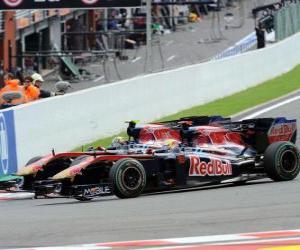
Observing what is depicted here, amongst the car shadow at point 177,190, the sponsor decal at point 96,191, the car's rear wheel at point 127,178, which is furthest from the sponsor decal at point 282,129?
the sponsor decal at point 96,191

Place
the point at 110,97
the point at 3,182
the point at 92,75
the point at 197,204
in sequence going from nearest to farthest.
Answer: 1. the point at 197,204
2. the point at 3,182
3. the point at 110,97
4. the point at 92,75

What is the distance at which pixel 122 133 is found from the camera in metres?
20.2

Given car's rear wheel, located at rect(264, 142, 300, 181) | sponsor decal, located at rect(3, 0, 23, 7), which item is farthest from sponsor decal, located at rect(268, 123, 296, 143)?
sponsor decal, located at rect(3, 0, 23, 7)

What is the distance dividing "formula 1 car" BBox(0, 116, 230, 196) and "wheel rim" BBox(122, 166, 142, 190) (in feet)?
1.99

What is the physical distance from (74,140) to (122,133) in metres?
2.09

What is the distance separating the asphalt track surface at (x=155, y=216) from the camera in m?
8.35

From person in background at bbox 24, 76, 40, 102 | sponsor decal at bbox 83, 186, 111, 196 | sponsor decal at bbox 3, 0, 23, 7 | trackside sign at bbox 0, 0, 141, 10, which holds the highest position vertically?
sponsor decal at bbox 3, 0, 23, 7

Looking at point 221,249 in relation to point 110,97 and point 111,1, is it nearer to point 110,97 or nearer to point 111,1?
point 110,97

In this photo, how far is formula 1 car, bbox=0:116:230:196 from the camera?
11852 millimetres

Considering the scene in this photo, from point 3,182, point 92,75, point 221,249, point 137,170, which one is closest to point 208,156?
point 137,170

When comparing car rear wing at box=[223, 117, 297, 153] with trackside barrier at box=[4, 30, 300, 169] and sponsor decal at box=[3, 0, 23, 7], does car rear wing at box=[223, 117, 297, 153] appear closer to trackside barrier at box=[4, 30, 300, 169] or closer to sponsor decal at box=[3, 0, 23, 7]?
trackside barrier at box=[4, 30, 300, 169]

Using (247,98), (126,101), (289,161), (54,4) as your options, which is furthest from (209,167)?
(54,4)

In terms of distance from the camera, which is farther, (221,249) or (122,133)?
(122,133)

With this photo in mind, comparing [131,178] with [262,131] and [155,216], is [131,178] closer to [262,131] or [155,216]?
[155,216]
